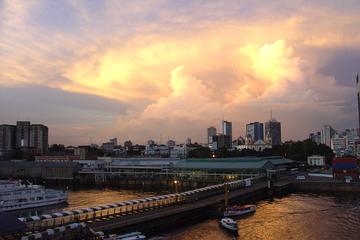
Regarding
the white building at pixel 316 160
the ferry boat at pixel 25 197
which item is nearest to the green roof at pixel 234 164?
the white building at pixel 316 160

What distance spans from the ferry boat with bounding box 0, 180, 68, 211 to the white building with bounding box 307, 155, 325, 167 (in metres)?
70.8

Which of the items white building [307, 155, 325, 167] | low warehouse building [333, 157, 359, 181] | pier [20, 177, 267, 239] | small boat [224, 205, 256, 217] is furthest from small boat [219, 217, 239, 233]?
white building [307, 155, 325, 167]

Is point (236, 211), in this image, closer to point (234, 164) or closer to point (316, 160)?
point (234, 164)

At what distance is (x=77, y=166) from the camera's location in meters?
103

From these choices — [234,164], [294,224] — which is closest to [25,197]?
[294,224]

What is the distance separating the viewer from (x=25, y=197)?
55.6m

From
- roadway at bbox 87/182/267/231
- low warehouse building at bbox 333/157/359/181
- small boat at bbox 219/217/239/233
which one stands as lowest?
small boat at bbox 219/217/239/233

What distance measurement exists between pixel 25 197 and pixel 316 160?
77461 millimetres

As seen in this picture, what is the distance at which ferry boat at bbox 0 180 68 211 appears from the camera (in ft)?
176

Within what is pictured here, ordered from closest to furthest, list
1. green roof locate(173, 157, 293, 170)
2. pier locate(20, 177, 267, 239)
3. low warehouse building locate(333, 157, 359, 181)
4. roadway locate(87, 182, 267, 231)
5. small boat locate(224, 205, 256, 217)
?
pier locate(20, 177, 267, 239), roadway locate(87, 182, 267, 231), small boat locate(224, 205, 256, 217), low warehouse building locate(333, 157, 359, 181), green roof locate(173, 157, 293, 170)

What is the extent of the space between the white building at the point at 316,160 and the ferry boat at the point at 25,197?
232ft

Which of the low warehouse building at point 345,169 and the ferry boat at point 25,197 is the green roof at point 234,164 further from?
the ferry boat at point 25,197

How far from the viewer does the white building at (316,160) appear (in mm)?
107706

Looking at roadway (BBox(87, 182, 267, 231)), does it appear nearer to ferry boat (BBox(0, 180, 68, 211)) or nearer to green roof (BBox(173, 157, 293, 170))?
ferry boat (BBox(0, 180, 68, 211))
